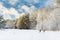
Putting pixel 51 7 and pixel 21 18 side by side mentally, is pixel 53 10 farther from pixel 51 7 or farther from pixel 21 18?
pixel 21 18

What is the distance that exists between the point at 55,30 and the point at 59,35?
82 millimetres

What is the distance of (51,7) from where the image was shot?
192cm

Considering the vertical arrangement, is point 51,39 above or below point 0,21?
below

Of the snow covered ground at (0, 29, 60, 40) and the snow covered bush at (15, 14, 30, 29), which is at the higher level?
the snow covered bush at (15, 14, 30, 29)

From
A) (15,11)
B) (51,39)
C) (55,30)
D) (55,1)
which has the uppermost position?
(55,1)

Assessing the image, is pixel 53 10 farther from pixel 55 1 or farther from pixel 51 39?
pixel 51 39

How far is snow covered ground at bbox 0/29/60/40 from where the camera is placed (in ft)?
6.24

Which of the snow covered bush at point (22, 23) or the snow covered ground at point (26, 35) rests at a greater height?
the snow covered bush at point (22, 23)

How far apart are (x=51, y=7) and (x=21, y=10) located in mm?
396

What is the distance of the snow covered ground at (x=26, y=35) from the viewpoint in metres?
1.90

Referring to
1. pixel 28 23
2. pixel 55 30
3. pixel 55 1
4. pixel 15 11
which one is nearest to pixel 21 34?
pixel 28 23

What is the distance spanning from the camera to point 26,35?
195 centimetres

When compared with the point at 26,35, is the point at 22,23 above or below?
above

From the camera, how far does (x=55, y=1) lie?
1903 millimetres
